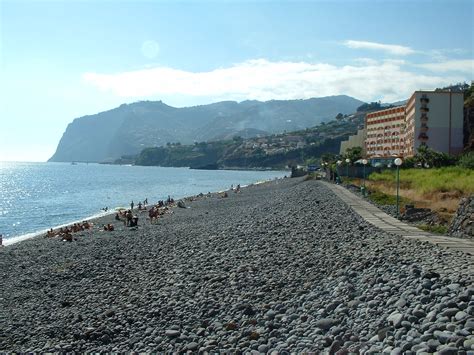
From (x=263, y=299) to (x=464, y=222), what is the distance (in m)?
9.34

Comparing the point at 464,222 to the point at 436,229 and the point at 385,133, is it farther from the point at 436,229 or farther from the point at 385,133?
the point at 385,133

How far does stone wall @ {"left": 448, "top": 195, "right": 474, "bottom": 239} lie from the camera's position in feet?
52.6

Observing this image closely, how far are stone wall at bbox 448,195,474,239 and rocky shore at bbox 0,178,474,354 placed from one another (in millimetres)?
2645

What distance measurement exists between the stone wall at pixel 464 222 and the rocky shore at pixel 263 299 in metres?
2.64

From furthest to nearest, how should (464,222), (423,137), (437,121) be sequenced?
(437,121) → (423,137) → (464,222)

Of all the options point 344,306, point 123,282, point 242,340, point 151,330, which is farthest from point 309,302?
point 123,282

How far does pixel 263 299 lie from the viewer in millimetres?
10242

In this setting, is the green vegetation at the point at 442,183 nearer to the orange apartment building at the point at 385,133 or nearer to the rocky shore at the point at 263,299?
the rocky shore at the point at 263,299

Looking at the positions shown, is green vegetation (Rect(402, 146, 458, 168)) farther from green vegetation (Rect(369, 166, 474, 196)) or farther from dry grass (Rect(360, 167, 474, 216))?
dry grass (Rect(360, 167, 474, 216))

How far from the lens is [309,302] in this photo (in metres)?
9.47

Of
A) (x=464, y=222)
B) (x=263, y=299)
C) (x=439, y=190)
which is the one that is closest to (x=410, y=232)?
(x=464, y=222)

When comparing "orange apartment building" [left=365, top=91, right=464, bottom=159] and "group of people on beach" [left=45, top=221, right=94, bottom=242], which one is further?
"orange apartment building" [left=365, top=91, right=464, bottom=159]

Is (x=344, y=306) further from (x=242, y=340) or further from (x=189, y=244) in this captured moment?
(x=189, y=244)

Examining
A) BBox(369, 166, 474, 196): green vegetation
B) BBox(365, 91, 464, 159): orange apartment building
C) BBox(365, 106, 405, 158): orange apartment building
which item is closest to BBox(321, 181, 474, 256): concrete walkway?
BBox(369, 166, 474, 196): green vegetation
